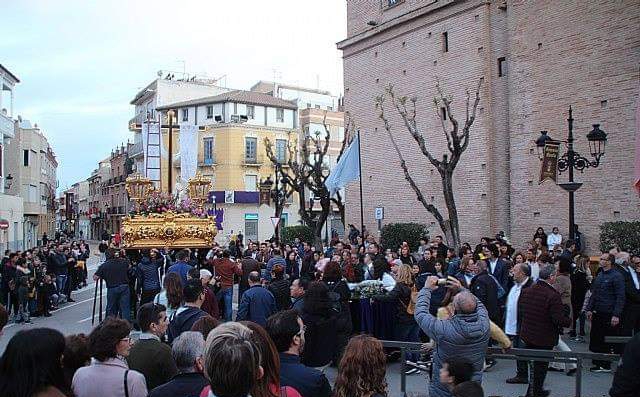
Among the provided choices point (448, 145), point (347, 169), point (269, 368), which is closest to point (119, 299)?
point (269, 368)

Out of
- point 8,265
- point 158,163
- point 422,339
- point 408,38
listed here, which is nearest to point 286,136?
point 408,38

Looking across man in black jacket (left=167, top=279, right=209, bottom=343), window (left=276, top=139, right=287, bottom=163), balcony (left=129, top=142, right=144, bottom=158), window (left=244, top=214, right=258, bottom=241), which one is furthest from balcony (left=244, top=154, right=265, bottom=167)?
man in black jacket (left=167, top=279, right=209, bottom=343)

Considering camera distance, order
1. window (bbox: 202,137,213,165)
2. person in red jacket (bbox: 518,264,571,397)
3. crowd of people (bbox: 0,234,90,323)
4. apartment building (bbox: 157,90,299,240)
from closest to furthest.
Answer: person in red jacket (bbox: 518,264,571,397)
crowd of people (bbox: 0,234,90,323)
apartment building (bbox: 157,90,299,240)
window (bbox: 202,137,213,165)

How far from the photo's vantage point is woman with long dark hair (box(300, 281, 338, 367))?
25.9 feet

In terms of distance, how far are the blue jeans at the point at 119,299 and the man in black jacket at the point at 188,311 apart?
23.1 ft

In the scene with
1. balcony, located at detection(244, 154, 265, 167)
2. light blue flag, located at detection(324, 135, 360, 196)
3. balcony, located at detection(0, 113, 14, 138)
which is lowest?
light blue flag, located at detection(324, 135, 360, 196)

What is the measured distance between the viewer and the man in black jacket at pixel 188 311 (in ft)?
23.9

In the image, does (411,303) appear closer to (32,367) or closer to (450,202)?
(32,367)

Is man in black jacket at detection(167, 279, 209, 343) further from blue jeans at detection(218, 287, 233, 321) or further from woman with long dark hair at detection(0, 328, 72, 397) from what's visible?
blue jeans at detection(218, 287, 233, 321)

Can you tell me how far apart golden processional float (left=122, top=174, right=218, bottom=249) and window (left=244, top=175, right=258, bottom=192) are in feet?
138

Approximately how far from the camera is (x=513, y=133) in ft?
84.0

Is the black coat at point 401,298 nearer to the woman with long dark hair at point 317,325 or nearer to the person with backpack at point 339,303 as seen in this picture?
the person with backpack at point 339,303

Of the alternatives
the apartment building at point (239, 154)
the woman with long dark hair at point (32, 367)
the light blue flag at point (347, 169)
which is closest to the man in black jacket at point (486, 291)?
the woman with long dark hair at point (32, 367)

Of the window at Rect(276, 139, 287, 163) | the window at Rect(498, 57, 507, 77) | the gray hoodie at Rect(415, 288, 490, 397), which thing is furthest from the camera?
the window at Rect(276, 139, 287, 163)
